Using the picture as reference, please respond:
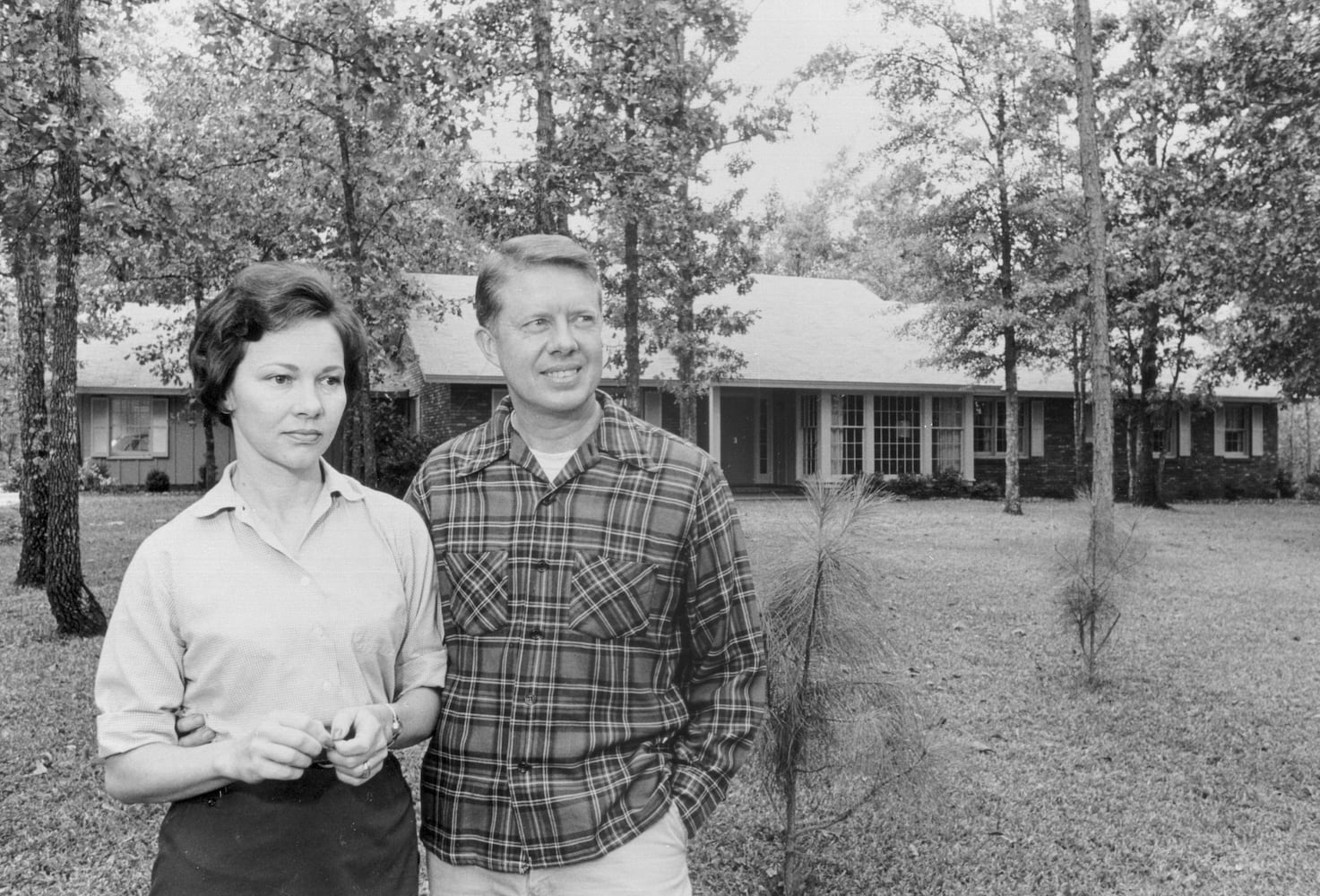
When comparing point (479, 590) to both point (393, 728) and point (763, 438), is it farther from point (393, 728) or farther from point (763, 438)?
point (763, 438)

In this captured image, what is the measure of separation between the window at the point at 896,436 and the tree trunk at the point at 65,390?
1823cm

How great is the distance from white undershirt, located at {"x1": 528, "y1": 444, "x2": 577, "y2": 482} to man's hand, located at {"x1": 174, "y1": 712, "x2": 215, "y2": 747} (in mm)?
737

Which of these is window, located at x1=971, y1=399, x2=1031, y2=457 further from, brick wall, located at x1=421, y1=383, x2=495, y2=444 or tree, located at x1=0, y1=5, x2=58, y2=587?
tree, located at x1=0, y1=5, x2=58, y2=587

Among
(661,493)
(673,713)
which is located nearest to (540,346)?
(661,493)

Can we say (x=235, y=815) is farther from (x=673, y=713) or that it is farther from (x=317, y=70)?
(x=317, y=70)

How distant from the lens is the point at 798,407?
Result: 24.1 meters

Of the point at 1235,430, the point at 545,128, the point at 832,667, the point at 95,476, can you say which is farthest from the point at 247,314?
the point at 1235,430

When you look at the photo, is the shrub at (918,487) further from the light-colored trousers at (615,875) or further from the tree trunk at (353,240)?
the light-colored trousers at (615,875)

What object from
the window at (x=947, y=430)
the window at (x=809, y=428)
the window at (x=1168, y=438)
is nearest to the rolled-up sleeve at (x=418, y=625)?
the window at (x=809, y=428)

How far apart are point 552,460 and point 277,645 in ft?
2.17

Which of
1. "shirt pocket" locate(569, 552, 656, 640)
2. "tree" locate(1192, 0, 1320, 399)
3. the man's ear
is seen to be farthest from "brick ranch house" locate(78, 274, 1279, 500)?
"shirt pocket" locate(569, 552, 656, 640)

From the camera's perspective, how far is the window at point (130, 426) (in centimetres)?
2383

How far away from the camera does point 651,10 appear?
35.7 ft

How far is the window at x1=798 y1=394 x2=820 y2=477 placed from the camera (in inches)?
940
